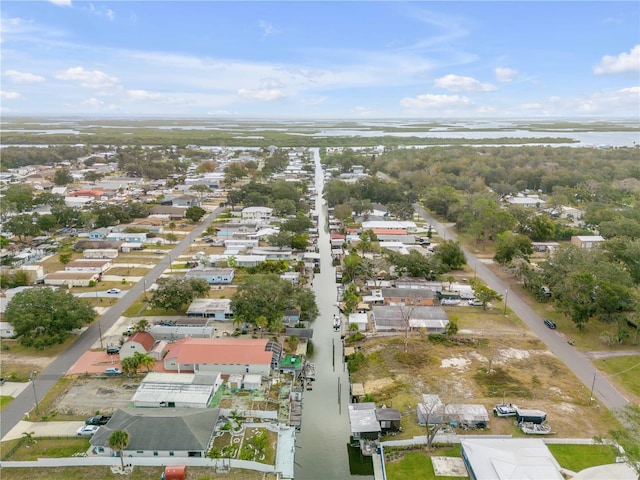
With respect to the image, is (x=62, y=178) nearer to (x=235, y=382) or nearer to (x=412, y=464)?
(x=235, y=382)

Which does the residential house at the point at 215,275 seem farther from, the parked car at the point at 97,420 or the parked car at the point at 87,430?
the parked car at the point at 87,430

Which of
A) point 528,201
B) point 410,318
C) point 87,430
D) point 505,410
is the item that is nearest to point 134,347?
point 87,430

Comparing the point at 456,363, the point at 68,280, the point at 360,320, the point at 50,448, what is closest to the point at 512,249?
the point at 456,363

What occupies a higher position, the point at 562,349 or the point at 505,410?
the point at 505,410

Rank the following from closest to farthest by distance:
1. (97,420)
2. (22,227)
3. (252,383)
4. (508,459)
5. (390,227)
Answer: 1. (508,459)
2. (97,420)
3. (252,383)
4. (22,227)
5. (390,227)

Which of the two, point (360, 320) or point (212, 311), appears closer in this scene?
point (360, 320)

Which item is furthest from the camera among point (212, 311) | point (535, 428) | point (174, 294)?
point (212, 311)

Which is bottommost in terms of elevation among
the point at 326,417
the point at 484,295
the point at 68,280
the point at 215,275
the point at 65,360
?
the point at 326,417

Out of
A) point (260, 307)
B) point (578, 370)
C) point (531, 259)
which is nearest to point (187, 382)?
point (260, 307)

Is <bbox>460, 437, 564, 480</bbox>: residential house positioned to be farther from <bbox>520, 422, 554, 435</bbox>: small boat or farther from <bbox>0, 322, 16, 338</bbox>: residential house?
<bbox>0, 322, 16, 338</bbox>: residential house
